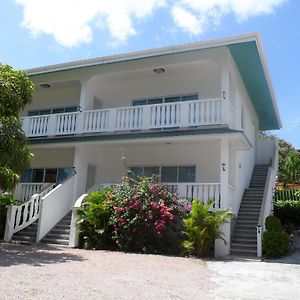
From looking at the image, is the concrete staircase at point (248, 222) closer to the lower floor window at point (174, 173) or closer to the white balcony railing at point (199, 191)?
the white balcony railing at point (199, 191)

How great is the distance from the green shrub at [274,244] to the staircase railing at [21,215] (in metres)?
8.67

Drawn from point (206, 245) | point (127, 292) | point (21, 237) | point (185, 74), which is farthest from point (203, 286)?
point (185, 74)

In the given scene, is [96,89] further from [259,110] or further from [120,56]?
[259,110]

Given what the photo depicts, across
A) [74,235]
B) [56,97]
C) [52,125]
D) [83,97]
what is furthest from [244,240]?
[56,97]

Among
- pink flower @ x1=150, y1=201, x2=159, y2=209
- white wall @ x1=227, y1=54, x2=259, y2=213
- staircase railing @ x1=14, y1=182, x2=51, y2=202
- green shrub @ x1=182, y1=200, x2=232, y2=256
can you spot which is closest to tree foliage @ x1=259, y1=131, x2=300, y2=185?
white wall @ x1=227, y1=54, x2=259, y2=213

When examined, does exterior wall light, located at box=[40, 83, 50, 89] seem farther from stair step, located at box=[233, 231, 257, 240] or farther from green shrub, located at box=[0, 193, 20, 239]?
stair step, located at box=[233, 231, 257, 240]

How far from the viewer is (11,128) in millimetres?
11773

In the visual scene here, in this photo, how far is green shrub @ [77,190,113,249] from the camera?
13.4 m

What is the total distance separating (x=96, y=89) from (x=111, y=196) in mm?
6536

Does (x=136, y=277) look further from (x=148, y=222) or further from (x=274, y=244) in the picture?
(x=274, y=244)

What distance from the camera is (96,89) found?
18.4m

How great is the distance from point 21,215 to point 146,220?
561 cm

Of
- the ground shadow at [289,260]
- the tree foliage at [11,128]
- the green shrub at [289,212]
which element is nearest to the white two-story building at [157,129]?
the ground shadow at [289,260]

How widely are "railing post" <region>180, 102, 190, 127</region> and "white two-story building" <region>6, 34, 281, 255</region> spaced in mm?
40
